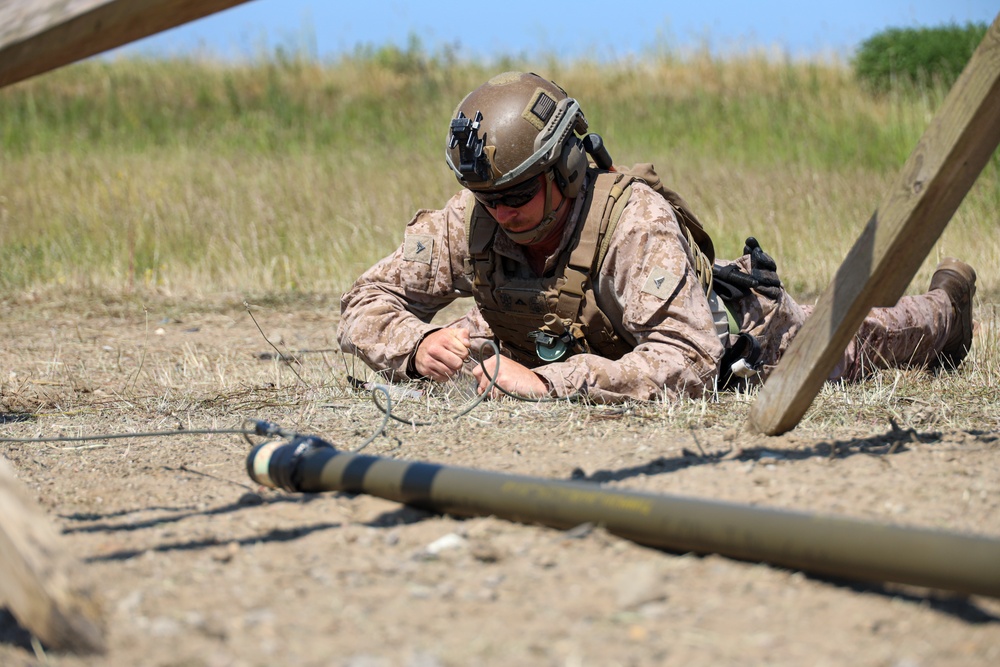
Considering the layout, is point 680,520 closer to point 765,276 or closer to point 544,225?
point 544,225

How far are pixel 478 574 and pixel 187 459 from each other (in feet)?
5.61

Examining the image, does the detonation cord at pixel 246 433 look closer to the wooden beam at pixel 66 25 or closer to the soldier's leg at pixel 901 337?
the wooden beam at pixel 66 25

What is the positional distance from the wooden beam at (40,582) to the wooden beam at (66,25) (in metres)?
0.85

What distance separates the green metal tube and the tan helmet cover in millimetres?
1578

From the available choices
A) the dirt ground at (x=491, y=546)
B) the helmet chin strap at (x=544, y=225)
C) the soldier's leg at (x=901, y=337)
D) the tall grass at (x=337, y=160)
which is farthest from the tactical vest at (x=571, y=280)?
the tall grass at (x=337, y=160)

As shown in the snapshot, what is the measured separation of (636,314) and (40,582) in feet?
9.00

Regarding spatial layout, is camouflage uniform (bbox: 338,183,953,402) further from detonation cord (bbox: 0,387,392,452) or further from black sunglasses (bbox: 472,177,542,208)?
detonation cord (bbox: 0,387,392,452)

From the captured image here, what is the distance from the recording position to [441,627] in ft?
6.36

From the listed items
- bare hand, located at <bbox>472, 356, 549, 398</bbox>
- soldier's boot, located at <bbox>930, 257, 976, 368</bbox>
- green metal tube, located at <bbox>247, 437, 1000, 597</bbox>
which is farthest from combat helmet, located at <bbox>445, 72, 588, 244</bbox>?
soldier's boot, located at <bbox>930, 257, 976, 368</bbox>

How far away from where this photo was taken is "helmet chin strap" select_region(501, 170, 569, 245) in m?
4.23

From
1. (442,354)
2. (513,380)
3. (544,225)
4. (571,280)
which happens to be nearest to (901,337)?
(571,280)

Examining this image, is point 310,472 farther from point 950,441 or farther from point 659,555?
point 950,441

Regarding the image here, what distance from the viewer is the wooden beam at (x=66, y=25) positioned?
201cm

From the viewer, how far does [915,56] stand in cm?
1576
